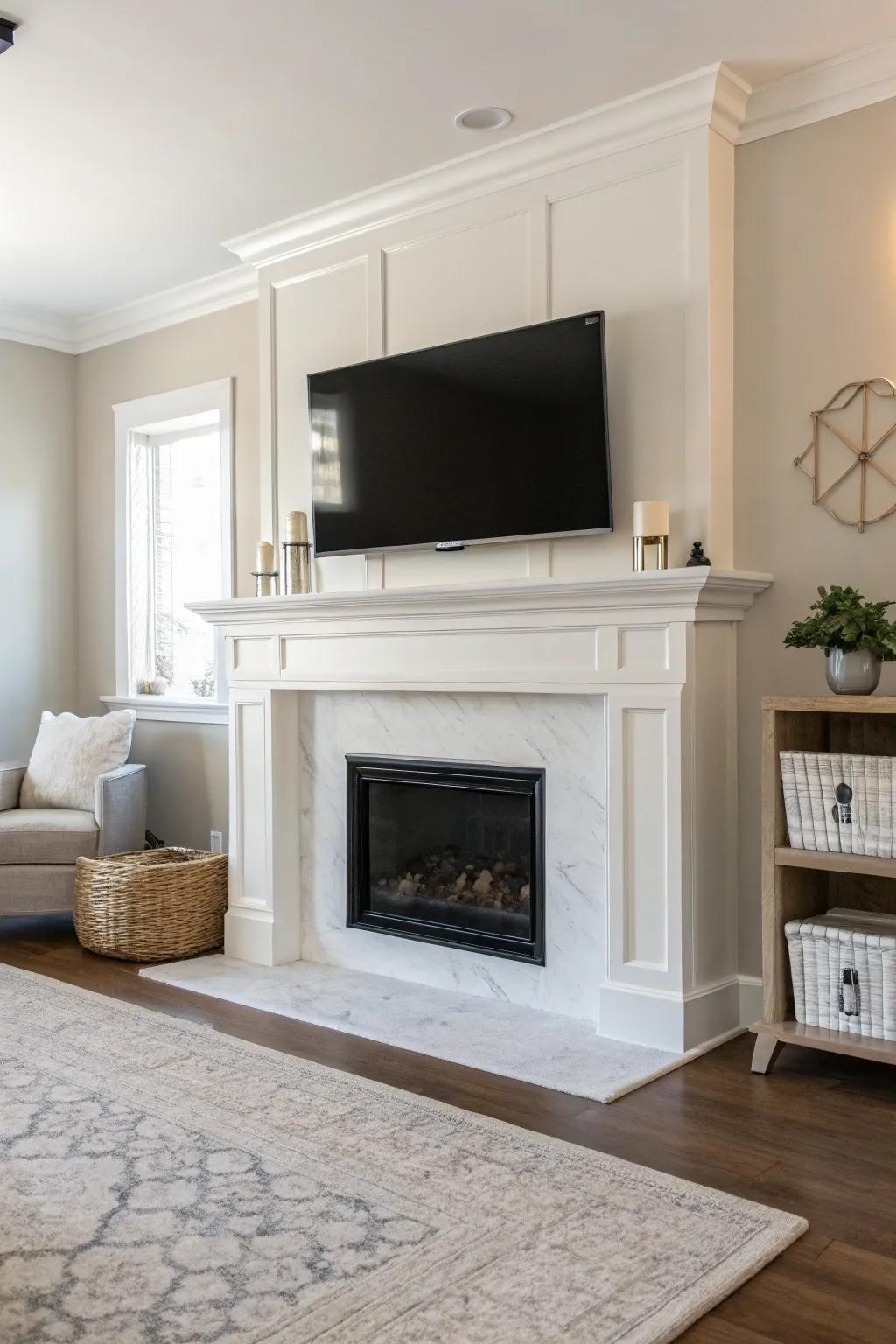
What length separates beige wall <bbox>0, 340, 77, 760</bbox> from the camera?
5457 millimetres

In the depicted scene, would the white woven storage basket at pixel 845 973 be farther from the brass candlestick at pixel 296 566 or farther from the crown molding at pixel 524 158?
the crown molding at pixel 524 158

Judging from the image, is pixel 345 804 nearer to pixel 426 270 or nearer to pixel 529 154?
pixel 426 270

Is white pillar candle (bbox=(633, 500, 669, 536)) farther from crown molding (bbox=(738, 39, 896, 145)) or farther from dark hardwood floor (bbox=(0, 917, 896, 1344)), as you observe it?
dark hardwood floor (bbox=(0, 917, 896, 1344))

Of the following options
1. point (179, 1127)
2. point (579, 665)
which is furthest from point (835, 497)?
point (179, 1127)

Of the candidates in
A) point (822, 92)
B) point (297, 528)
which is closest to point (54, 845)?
point (297, 528)

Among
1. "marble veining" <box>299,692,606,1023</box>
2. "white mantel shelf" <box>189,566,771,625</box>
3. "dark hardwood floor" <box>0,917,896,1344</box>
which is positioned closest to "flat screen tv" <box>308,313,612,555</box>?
"white mantel shelf" <box>189,566,771,625</box>

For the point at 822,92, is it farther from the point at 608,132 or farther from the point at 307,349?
the point at 307,349

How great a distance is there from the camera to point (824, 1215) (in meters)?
2.23

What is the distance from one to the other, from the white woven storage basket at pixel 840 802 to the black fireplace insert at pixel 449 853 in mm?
856

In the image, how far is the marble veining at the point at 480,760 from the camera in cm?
350

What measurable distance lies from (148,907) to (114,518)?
83.4 inches

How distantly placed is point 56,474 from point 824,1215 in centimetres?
474

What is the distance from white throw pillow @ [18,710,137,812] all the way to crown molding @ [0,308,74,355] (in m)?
1.88

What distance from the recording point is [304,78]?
Result: 10.4 feet
